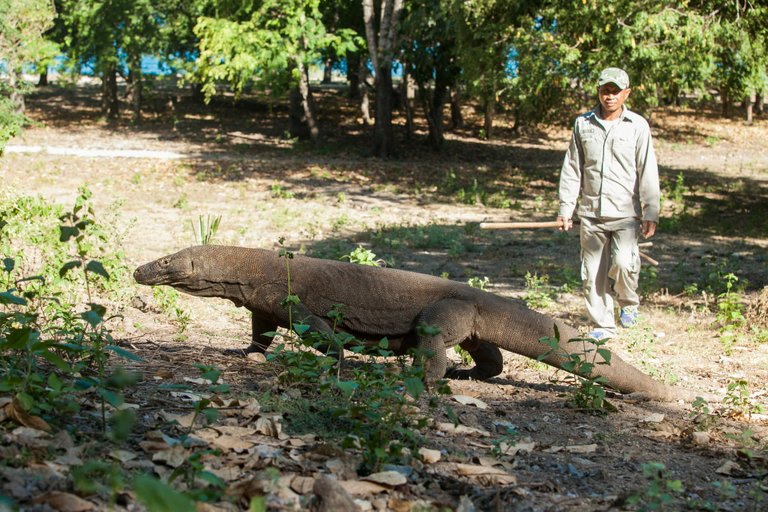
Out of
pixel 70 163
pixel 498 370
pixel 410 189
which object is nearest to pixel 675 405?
pixel 498 370

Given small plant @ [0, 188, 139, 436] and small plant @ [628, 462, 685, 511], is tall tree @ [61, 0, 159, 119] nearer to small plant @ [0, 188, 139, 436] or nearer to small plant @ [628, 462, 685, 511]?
small plant @ [0, 188, 139, 436]

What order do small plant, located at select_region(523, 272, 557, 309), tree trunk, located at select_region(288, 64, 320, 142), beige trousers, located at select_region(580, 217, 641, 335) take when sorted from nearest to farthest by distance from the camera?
1. beige trousers, located at select_region(580, 217, 641, 335)
2. small plant, located at select_region(523, 272, 557, 309)
3. tree trunk, located at select_region(288, 64, 320, 142)

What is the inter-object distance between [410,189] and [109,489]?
43.1 feet

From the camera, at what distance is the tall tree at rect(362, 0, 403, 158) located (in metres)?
18.2

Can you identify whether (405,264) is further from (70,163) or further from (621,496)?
(70,163)

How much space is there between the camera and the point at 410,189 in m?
15.4

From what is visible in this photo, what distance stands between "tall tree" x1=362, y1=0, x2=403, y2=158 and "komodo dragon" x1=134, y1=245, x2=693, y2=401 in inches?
556

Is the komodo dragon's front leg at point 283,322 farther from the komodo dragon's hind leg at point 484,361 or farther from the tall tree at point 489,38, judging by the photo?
the tall tree at point 489,38

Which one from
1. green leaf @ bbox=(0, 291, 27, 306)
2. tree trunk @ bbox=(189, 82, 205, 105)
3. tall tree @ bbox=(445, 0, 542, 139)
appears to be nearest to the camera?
green leaf @ bbox=(0, 291, 27, 306)

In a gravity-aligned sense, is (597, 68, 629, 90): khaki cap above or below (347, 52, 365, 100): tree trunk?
below

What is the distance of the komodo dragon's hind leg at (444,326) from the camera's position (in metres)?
4.52

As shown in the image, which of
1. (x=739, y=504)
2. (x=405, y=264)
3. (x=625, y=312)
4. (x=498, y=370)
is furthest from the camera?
(x=405, y=264)

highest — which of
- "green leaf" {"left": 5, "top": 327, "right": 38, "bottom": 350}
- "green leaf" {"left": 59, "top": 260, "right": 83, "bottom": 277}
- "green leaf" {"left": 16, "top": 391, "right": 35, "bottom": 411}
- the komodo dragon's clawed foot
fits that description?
"green leaf" {"left": 59, "top": 260, "right": 83, "bottom": 277}

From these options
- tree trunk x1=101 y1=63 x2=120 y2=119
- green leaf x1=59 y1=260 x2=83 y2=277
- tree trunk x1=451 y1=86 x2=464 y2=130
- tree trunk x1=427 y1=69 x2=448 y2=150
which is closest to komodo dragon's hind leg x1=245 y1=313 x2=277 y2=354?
green leaf x1=59 y1=260 x2=83 y2=277
